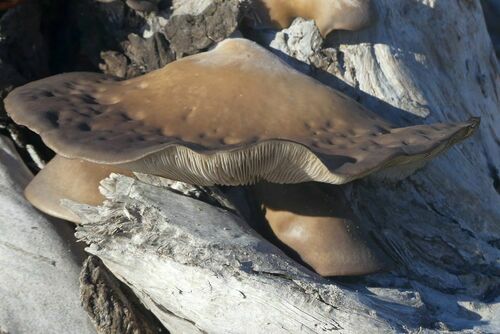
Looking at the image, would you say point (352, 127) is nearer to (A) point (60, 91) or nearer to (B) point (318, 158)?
(B) point (318, 158)

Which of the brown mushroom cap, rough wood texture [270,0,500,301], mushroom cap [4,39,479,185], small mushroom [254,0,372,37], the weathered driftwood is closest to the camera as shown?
mushroom cap [4,39,479,185]

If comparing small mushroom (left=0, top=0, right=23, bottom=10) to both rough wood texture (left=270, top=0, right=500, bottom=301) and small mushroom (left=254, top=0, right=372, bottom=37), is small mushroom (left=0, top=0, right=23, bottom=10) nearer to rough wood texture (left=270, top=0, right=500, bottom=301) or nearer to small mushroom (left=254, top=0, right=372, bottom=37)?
small mushroom (left=254, top=0, right=372, bottom=37)

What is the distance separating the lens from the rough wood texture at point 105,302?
3564mm

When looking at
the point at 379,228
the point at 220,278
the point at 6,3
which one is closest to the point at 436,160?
the point at 379,228

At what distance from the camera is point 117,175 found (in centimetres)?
340

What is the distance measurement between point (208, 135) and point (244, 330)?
863mm

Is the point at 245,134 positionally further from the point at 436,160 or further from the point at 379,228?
the point at 436,160

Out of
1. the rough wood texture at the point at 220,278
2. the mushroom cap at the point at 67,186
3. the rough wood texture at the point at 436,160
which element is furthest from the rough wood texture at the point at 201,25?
the rough wood texture at the point at 220,278

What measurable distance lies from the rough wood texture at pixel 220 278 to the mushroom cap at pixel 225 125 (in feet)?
0.72

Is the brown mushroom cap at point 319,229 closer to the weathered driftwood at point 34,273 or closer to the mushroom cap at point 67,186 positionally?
the mushroom cap at point 67,186

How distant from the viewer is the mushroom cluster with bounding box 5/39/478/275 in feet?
9.47

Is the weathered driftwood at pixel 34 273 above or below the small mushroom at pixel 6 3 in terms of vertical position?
below

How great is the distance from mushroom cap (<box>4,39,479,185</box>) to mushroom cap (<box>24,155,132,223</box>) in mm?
346

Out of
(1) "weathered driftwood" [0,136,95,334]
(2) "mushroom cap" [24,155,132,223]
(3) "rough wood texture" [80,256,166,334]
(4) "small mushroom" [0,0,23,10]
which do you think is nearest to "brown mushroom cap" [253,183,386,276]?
(2) "mushroom cap" [24,155,132,223]
